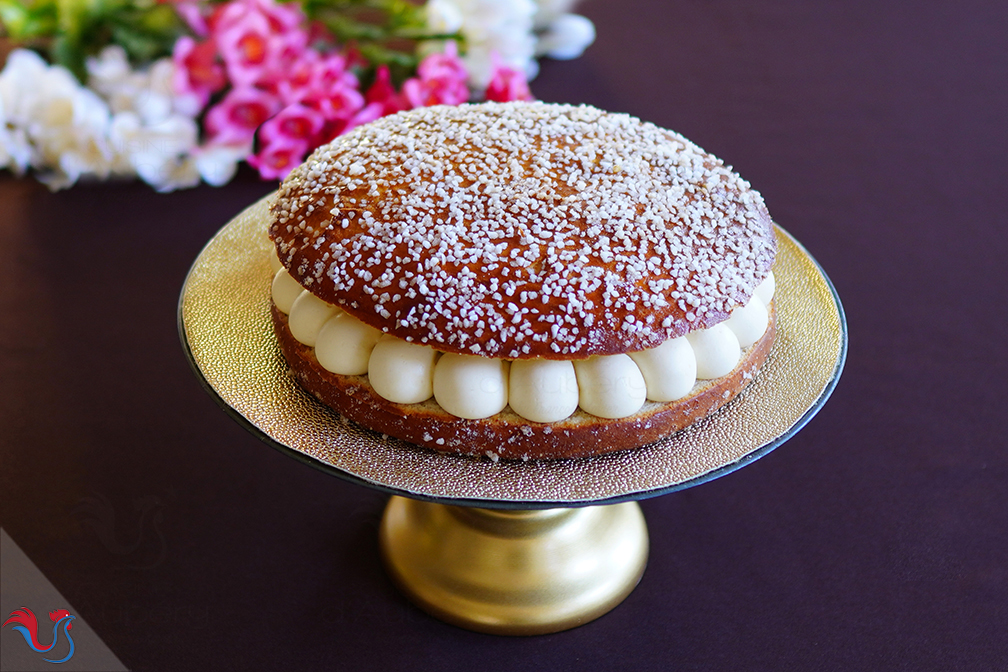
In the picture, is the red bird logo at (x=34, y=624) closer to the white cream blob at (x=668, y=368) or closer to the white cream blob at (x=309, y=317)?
the white cream blob at (x=309, y=317)

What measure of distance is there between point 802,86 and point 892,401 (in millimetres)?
1225

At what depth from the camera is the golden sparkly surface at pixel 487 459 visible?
1.04 m

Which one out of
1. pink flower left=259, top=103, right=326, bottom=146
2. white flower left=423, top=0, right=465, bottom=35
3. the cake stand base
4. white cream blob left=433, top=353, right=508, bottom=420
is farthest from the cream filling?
white flower left=423, top=0, right=465, bottom=35

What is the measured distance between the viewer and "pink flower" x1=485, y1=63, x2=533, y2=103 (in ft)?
6.41

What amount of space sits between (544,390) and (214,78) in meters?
1.38

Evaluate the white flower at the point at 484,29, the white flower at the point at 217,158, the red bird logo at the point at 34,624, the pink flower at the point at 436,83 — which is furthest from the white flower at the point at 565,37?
the red bird logo at the point at 34,624

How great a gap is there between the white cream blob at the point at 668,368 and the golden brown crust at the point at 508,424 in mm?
24

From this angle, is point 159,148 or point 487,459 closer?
point 487,459

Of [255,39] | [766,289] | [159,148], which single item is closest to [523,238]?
[766,289]

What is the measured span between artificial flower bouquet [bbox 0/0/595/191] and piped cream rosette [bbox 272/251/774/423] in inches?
38.4

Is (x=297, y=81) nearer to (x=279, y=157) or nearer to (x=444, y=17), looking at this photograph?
(x=279, y=157)

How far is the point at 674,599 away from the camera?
1.35m

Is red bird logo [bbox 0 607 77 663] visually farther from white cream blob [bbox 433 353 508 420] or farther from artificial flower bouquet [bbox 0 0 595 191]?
artificial flower bouquet [bbox 0 0 595 191]

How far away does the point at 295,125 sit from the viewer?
6.53 feet
